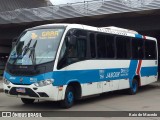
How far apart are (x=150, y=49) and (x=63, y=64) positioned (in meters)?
8.94

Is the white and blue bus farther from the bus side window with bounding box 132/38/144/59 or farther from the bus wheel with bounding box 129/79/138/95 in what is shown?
the bus side window with bounding box 132/38/144/59

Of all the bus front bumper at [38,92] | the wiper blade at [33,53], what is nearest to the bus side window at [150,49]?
the wiper blade at [33,53]

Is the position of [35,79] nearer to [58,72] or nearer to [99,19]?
[58,72]

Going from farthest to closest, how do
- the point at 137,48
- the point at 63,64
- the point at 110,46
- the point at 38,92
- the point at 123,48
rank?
the point at 137,48
the point at 123,48
the point at 110,46
the point at 63,64
the point at 38,92

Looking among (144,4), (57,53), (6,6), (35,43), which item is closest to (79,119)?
(57,53)

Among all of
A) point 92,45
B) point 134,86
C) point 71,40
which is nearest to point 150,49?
point 134,86

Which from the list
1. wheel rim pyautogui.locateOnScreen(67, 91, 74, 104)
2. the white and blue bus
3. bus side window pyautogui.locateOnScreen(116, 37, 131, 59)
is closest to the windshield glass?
the white and blue bus

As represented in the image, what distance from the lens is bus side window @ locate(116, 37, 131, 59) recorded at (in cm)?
1612

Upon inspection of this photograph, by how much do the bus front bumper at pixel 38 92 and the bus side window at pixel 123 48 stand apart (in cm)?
509

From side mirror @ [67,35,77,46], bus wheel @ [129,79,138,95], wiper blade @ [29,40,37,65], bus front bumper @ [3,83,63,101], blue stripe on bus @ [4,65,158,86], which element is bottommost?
bus wheel @ [129,79,138,95]

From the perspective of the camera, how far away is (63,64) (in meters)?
12.2

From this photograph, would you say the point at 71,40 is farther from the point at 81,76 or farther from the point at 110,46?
the point at 110,46

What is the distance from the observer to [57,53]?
472 inches

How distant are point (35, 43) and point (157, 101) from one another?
19.0ft
